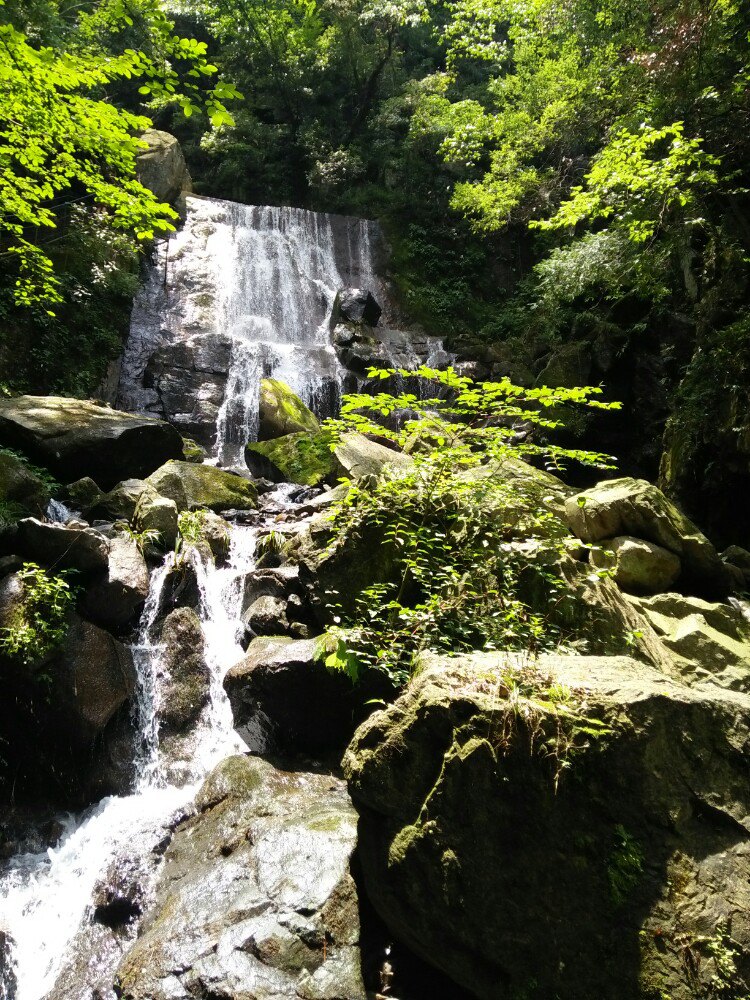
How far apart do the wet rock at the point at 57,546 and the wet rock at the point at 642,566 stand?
505 cm

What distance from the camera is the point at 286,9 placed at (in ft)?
72.5

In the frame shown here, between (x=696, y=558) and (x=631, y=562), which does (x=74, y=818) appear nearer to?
(x=631, y=562)

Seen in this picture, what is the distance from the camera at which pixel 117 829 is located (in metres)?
4.74

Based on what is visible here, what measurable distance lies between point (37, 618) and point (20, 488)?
2.10 meters

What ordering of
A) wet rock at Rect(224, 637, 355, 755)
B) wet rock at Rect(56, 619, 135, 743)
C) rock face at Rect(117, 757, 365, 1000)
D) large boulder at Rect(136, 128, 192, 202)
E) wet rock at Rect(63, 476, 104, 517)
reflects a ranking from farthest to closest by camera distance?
1. large boulder at Rect(136, 128, 192, 202)
2. wet rock at Rect(63, 476, 104, 517)
3. wet rock at Rect(56, 619, 135, 743)
4. wet rock at Rect(224, 637, 355, 755)
5. rock face at Rect(117, 757, 365, 1000)

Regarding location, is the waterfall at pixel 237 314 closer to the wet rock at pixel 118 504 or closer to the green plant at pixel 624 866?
the wet rock at pixel 118 504

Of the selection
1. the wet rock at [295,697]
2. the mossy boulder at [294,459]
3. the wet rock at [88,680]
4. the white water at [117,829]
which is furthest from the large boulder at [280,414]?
the wet rock at [295,697]

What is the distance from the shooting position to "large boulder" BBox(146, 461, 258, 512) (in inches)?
335

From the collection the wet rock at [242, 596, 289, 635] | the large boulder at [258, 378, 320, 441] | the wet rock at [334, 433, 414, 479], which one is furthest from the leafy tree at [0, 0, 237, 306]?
the large boulder at [258, 378, 320, 441]

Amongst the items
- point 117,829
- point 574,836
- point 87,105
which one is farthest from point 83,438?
point 574,836

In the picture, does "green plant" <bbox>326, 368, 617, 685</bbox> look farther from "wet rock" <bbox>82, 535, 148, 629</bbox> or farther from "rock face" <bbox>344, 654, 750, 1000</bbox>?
"wet rock" <bbox>82, 535, 148, 629</bbox>

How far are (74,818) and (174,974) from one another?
2468 mm

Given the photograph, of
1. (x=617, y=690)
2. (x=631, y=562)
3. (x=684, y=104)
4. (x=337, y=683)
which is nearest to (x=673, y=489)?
(x=631, y=562)

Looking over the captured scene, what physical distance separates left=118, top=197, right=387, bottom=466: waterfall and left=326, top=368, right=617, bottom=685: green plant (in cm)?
884
